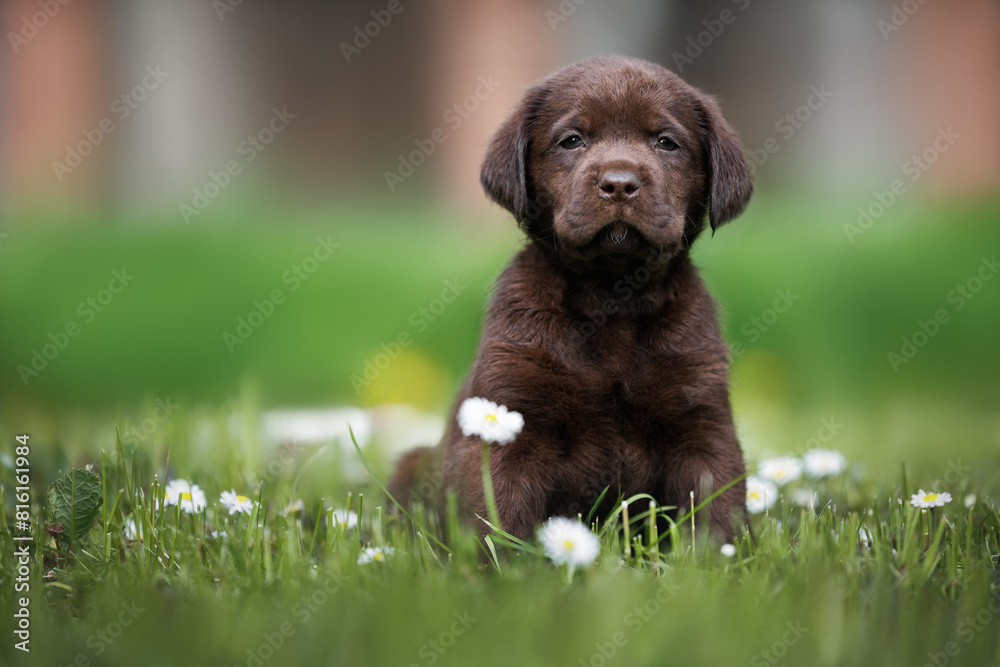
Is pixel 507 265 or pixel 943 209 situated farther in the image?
pixel 943 209

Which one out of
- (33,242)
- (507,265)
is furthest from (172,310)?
(507,265)

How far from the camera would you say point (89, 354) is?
585 cm

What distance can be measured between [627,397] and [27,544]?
1.54 metres

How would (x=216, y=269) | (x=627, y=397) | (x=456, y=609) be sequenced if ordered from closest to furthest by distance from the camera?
(x=456, y=609), (x=627, y=397), (x=216, y=269)

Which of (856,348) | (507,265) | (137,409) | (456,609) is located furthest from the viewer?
(856,348)

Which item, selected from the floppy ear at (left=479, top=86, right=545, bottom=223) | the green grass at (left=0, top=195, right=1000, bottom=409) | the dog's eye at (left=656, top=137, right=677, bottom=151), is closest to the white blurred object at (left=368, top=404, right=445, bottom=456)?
the green grass at (left=0, top=195, right=1000, bottom=409)

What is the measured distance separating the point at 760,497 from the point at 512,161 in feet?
4.29

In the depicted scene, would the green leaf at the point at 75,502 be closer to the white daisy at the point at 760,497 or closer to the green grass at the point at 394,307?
the white daisy at the point at 760,497

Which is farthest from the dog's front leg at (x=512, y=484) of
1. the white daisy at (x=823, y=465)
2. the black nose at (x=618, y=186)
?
the white daisy at (x=823, y=465)

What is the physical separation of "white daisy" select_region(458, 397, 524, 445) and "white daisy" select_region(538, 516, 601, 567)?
0.99 ft

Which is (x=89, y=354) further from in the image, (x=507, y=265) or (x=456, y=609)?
(x=456, y=609)

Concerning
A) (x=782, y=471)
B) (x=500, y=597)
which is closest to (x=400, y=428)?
(x=782, y=471)

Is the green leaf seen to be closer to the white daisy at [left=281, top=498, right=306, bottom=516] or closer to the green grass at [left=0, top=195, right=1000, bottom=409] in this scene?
the white daisy at [left=281, top=498, right=306, bottom=516]

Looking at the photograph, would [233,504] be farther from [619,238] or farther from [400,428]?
[400,428]
